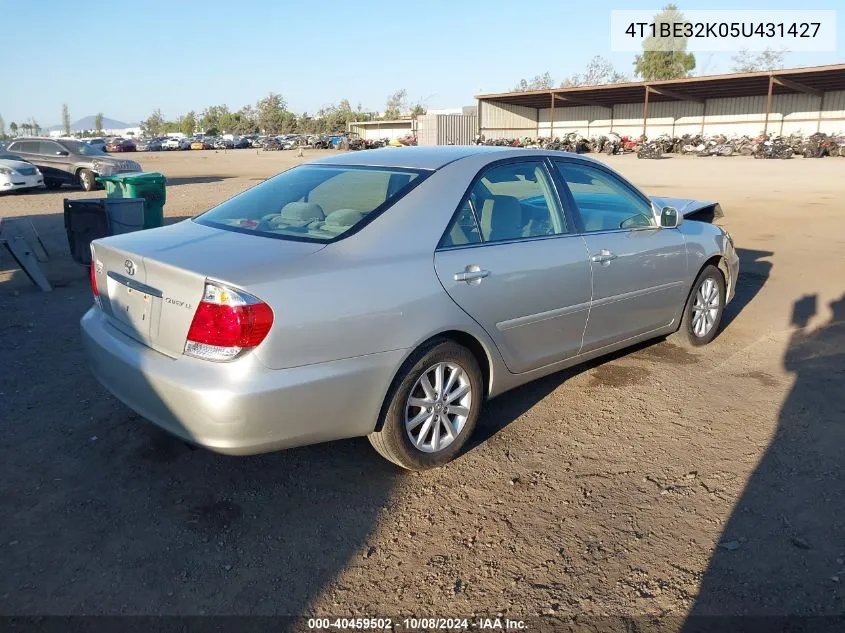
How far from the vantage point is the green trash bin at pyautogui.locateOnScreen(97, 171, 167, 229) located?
10.3 m

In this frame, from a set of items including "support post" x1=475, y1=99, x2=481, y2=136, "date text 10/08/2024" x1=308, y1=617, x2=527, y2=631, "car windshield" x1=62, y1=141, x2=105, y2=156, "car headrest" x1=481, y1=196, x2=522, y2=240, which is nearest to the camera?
"date text 10/08/2024" x1=308, y1=617, x2=527, y2=631

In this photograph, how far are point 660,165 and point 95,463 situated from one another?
32.4m

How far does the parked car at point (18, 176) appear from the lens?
17.9 meters

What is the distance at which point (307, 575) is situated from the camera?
278 centimetres

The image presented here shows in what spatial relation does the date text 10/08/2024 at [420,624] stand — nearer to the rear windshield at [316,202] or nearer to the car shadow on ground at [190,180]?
the rear windshield at [316,202]

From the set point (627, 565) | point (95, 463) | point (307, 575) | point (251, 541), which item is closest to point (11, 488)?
point (95, 463)

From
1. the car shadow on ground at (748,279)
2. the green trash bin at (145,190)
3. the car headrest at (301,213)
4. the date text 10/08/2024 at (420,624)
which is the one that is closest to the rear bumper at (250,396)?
the date text 10/08/2024 at (420,624)

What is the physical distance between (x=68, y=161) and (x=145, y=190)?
11711 millimetres

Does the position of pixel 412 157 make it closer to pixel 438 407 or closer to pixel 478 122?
pixel 438 407

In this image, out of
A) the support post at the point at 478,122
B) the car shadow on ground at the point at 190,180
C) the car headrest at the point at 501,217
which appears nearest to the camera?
the car headrest at the point at 501,217

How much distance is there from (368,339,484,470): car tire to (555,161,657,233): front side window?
1396 mm

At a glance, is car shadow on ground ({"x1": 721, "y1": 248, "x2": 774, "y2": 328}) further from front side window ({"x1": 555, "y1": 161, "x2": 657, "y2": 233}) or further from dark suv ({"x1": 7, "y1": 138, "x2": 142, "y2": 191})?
dark suv ({"x1": 7, "y1": 138, "x2": 142, "y2": 191})

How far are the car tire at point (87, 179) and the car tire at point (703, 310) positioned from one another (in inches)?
734

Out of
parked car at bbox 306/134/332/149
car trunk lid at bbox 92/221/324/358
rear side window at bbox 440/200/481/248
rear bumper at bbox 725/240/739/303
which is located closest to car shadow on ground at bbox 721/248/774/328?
rear bumper at bbox 725/240/739/303
